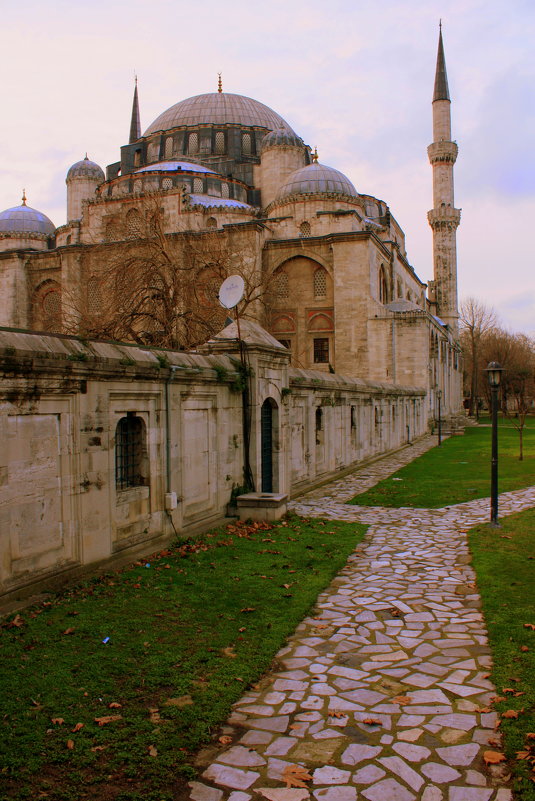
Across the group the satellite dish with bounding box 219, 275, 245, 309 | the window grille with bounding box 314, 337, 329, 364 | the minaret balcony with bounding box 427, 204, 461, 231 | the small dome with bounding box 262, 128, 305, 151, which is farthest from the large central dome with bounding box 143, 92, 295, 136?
the satellite dish with bounding box 219, 275, 245, 309

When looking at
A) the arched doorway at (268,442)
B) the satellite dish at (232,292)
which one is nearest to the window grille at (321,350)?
the arched doorway at (268,442)

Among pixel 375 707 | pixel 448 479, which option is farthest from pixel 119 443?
pixel 448 479

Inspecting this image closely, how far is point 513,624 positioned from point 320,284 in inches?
1203

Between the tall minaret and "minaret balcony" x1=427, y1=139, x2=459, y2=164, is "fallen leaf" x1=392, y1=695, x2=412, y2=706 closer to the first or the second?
the tall minaret

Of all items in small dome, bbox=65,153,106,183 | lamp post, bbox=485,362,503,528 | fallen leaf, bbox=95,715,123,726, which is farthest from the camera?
small dome, bbox=65,153,106,183

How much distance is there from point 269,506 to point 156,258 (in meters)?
13.0

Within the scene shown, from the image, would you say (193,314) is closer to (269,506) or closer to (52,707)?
(269,506)

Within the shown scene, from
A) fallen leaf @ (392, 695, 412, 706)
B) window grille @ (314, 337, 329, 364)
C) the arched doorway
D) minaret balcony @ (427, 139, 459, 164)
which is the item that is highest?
minaret balcony @ (427, 139, 459, 164)

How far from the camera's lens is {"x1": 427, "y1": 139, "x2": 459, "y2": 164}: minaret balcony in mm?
45750

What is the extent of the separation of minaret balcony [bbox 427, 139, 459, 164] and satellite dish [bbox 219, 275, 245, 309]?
42.2 m

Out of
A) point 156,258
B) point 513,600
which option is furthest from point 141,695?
point 156,258

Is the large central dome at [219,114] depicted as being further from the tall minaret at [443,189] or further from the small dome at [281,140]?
the tall minaret at [443,189]

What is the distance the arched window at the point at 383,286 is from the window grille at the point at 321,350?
5.40m

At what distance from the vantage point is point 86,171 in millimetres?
44156
